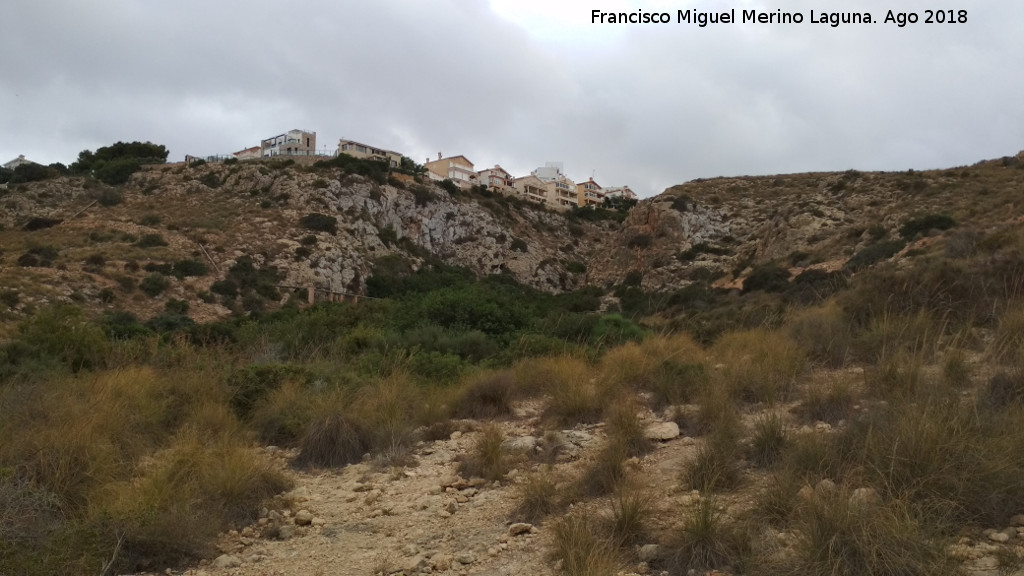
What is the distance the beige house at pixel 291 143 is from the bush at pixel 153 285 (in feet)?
191

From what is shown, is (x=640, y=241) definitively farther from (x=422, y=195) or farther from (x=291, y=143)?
(x=291, y=143)

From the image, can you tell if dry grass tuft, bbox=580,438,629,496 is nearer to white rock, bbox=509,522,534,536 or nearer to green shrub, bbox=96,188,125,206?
white rock, bbox=509,522,534,536

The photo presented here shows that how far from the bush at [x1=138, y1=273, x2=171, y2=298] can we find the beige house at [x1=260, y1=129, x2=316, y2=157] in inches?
2293

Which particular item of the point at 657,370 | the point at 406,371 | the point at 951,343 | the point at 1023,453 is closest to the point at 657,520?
the point at 1023,453

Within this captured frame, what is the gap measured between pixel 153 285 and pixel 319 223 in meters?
12.2

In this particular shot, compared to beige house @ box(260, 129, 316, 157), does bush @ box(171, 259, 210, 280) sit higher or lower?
lower

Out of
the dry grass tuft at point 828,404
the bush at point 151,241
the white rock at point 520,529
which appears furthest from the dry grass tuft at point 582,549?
the bush at point 151,241

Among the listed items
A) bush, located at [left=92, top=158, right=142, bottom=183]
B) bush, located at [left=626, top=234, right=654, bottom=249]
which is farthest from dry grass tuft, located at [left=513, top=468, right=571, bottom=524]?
bush, located at [left=92, top=158, right=142, bottom=183]

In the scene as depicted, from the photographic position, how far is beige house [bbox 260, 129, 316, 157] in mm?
84312

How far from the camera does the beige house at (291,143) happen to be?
84312 millimetres

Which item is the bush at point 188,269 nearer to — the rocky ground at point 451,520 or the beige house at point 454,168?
the rocky ground at point 451,520

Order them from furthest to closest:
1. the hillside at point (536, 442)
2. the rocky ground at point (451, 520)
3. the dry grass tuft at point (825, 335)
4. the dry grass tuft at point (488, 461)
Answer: the dry grass tuft at point (825, 335) → the dry grass tuft at point (488, 461) → the rocky ground at point (451, 520) → the hillside at point (536, 442)

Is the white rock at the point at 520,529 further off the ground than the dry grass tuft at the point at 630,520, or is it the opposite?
the dry grass tuft at the point at 630,520

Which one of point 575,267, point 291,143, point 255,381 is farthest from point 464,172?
point 255,381
